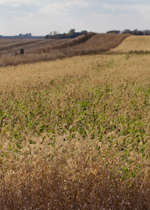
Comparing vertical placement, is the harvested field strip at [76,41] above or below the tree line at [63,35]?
below

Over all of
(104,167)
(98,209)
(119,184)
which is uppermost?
(104,167)

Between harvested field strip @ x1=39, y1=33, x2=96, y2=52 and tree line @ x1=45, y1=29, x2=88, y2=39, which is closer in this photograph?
harvested field strip @ x1=39, y1=33, x2=96, y2=52

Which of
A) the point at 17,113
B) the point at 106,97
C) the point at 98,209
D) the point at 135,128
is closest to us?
the point at 98,209

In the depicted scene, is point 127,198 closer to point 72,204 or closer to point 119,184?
point 119,184

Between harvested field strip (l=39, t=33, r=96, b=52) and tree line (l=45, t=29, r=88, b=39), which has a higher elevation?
tree line (l=45, t=29, r=88, b=39)

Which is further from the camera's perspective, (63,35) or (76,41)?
(63,35)

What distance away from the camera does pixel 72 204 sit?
293 cm

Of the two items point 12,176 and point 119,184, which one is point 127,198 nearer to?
point 119,184

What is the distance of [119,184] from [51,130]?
2.60m

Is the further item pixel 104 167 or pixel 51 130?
pixel 51 130

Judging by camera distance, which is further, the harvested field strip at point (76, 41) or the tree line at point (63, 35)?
the tree line at point (63, 35)

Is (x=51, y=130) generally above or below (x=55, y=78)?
below

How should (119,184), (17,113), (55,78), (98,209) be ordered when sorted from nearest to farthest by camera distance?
(98,209), (119,184), (17,113), (55,78)

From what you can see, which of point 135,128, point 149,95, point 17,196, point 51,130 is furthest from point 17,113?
point 149,95
